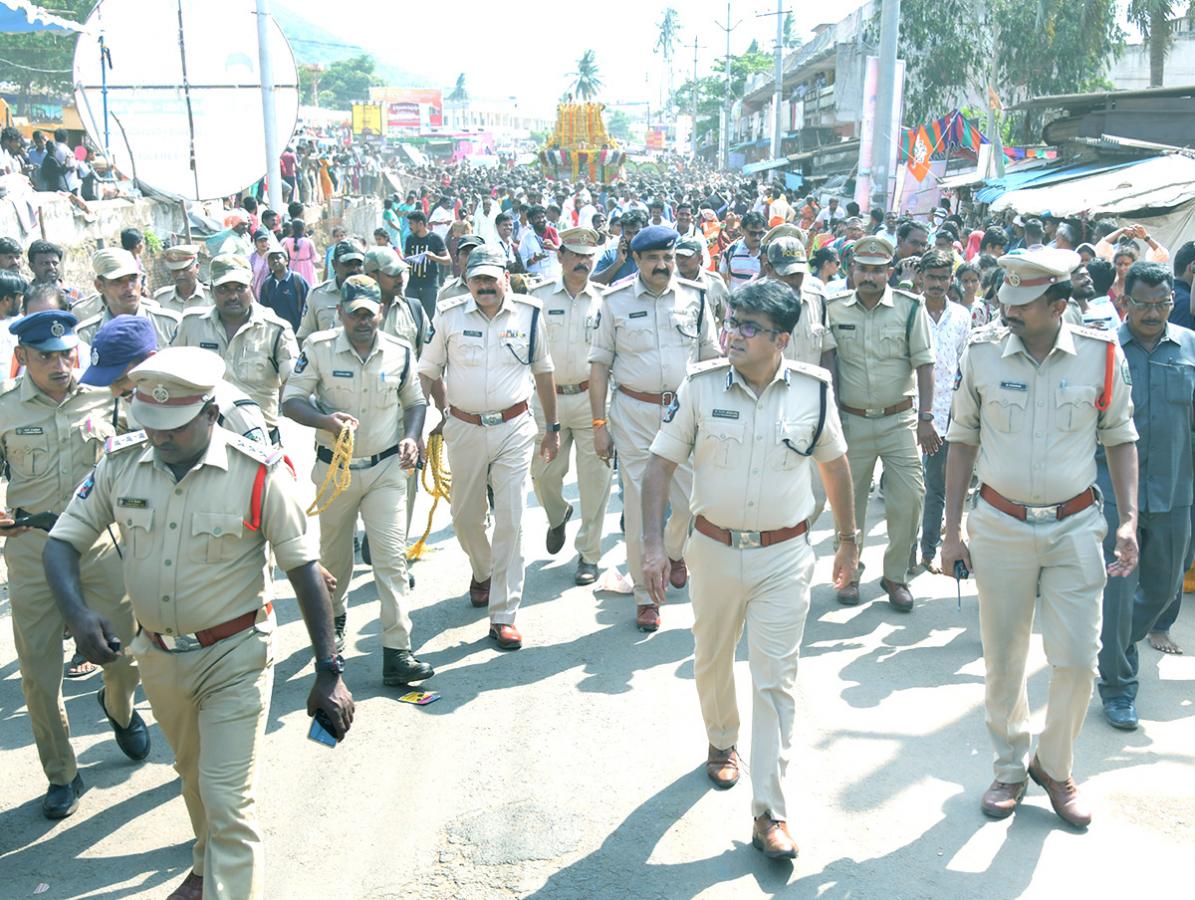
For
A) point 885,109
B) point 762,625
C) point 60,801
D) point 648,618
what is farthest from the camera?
point 885,109

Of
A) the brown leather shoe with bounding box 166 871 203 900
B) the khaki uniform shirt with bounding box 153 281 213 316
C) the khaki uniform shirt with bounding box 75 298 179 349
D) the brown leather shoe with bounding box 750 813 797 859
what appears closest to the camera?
the brown leather shoe with bounding box 166 871 203 900

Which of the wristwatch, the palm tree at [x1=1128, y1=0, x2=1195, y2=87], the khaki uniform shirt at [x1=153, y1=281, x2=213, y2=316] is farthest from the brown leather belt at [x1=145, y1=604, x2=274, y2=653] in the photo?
the palm tree at [x1=1128, y1=0, x2=1195, y2=87]

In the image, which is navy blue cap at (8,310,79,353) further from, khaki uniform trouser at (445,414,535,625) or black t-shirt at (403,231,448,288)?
black t-shirt at (403,231,448,288)

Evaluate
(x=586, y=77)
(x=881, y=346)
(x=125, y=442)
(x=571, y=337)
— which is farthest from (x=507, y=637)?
(x=586, y=77)

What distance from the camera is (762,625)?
464 cm

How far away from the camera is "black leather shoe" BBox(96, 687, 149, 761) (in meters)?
5.43

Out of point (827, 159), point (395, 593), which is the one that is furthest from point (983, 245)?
point (827, 159)

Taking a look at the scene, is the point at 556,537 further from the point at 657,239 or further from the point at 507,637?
the point at 657,239

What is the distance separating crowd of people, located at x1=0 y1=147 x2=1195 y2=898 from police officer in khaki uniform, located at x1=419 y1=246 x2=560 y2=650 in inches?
0.8

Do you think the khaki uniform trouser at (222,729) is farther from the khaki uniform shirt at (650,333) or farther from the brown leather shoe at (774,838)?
the khaki uniform shirt at (650,333)

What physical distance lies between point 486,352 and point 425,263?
32.5ft

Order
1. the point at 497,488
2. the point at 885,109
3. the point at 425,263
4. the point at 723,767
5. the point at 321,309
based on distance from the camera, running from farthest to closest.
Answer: the point at 425,263
the point at 885,109
the point at 321,309
the point at 497,488
the point at 723,767

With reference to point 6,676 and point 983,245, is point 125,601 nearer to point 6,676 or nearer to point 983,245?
point 6,676

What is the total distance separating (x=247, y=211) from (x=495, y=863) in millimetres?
17192
